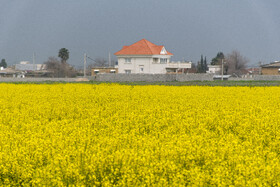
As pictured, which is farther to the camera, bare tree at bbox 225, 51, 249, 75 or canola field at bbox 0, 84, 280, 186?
bare tree at bbox 225, 51, 249, 75

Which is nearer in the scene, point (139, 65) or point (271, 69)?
point (139, 65)

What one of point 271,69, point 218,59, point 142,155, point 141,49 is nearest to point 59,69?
point 141,49

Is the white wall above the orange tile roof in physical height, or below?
below

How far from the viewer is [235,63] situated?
136m

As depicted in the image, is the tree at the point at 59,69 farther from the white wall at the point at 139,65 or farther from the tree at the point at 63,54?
the white wall at the point at 139,65

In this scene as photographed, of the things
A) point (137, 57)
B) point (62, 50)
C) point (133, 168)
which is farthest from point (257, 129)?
point (62, 50)

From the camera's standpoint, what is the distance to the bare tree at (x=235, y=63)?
133 meters

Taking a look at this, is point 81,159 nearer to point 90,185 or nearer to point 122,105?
point 90,185

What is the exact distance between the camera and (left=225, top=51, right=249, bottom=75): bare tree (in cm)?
13300

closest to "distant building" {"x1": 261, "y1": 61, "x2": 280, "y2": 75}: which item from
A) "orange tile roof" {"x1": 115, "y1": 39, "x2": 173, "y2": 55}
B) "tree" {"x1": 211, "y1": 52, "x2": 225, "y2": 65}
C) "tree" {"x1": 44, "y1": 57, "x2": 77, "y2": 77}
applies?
"orange tile roof" {"x1": 115, "y1": 39, "x2": 173, "y2": 55}

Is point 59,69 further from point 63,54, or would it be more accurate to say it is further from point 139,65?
point 139,65

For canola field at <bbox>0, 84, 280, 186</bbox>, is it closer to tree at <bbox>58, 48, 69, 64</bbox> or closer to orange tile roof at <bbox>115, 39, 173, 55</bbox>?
orange tile roof at <bbox>115, 39, 173, 55</bbox>

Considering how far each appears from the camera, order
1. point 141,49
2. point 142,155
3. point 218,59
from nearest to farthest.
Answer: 1. point 142,155
2. point 141,49
3. point 218,59

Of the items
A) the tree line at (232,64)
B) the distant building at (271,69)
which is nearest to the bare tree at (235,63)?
the tree line at (232,64)
